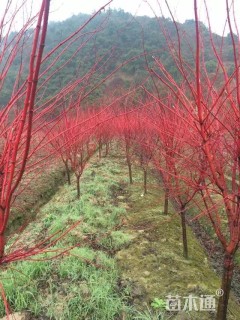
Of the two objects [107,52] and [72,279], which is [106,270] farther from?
[107,52]

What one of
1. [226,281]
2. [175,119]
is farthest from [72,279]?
[175,119]

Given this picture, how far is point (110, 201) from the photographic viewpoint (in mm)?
6484

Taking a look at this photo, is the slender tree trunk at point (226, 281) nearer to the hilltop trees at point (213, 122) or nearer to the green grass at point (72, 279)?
the hilltop trees at point (213, 122)

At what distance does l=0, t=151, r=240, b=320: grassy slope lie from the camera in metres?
3.08

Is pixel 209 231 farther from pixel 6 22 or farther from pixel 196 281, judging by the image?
pixel 6 22

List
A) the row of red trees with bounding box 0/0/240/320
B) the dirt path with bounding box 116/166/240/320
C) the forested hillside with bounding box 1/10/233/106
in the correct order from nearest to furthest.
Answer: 1. the row of red trees with bounding box 0/0/240/320
2. the forested hillside with bounding box 1/10/233/106
3. the dirt path with bounding box 116/166/240/320

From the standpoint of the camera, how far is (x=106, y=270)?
3.76 metres

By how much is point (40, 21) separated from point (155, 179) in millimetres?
8128

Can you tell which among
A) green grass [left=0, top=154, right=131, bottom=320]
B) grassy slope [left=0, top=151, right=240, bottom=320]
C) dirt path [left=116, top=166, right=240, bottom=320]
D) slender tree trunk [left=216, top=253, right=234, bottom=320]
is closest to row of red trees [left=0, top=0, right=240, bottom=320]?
slender tree trunk [left=216, top=253, right=234, bottom=320]

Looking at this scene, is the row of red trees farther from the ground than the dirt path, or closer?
farther from the ground

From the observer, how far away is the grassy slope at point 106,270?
10.1 ft

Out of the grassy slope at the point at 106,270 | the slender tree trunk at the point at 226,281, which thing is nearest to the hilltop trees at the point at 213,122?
the slender tree trunk at the point at 226,281

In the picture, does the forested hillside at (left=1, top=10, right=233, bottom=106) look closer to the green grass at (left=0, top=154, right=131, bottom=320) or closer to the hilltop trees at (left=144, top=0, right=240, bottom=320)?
the hilltop trees at (left=144, top=0, right=240, bottom=320)

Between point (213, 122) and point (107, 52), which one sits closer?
point (107, 52)
